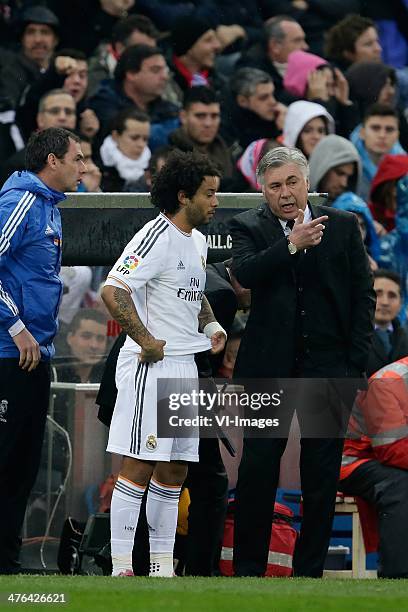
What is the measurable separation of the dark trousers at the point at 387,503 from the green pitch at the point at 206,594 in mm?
1385

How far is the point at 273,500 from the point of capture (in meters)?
8.19

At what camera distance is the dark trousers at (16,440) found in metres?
8.10

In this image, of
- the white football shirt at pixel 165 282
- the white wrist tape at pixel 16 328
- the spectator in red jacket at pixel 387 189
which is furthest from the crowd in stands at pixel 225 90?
the white wrist tape at pixel 16 328

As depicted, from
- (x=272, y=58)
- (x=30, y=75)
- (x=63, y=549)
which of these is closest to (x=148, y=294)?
(x=63, y=549)

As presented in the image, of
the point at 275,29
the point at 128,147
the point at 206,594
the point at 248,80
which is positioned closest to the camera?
the point at 206,594

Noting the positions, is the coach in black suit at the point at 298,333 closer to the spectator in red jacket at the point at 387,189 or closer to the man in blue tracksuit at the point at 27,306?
the man in blue tracksuit at the point at 27,306

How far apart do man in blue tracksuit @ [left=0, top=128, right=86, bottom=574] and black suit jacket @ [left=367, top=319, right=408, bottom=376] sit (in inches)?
122

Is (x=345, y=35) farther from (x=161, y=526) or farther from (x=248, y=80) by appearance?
(x=161, y=526)

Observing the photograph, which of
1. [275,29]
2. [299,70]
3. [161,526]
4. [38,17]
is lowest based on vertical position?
[161,526]

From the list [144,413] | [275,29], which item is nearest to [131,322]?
[144,413]

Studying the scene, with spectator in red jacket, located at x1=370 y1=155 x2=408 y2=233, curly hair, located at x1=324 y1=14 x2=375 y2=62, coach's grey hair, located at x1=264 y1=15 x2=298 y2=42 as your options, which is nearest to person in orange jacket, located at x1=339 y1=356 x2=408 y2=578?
spectator in red jacket, located at x1=370 y1=155 x2=408 y2=233

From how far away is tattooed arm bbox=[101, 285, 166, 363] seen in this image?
305 inches

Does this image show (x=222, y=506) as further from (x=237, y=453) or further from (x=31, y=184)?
(x=31, y=184)

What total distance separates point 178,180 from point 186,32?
6.88m
